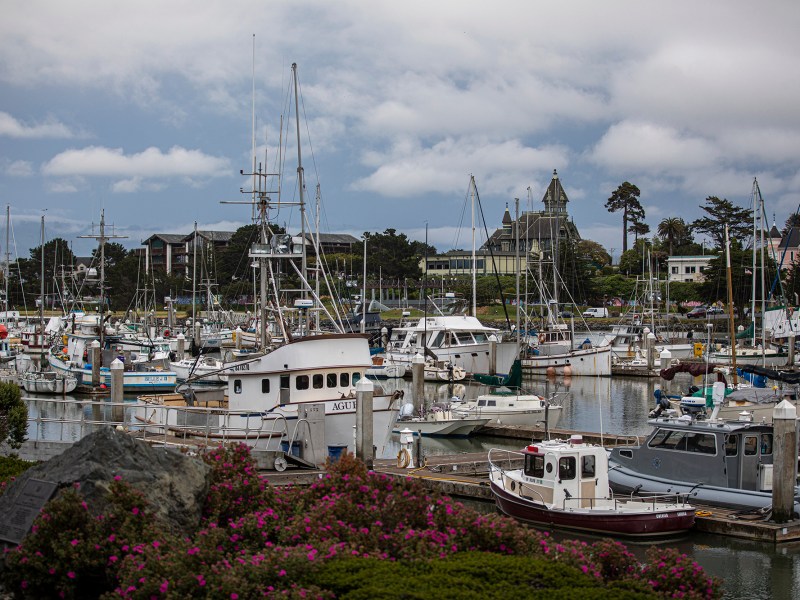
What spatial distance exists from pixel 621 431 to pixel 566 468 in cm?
2075

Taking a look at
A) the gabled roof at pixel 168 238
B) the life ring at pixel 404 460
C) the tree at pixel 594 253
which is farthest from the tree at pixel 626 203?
the life ring at pixel 404 460

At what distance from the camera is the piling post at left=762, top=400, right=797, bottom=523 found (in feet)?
73.2

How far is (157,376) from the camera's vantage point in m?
57.2

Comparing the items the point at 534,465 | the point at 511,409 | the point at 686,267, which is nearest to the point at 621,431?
the point at 511,409

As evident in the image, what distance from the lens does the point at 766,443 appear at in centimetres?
2475

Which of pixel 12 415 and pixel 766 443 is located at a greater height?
pixel 12 415

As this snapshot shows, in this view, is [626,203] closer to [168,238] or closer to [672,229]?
[672,229]

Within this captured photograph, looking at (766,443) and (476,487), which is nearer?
(766,443)

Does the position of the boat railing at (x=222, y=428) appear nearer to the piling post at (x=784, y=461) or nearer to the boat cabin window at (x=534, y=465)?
the boat cabin window at (x=534, y=465)

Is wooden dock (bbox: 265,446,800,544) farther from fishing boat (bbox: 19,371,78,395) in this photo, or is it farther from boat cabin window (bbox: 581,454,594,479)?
fishing boat (bbox: 19,371,78,395)

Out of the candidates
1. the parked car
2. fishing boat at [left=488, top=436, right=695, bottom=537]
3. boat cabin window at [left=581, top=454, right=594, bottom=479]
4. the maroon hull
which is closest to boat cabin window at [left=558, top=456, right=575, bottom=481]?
fishing boat at [left=488, top=436, right=695, bottom=537]

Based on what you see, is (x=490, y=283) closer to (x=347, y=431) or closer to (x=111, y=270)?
(x=111, y=270)

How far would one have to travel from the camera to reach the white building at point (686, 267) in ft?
456

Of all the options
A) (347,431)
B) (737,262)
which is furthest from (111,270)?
(347,431)
